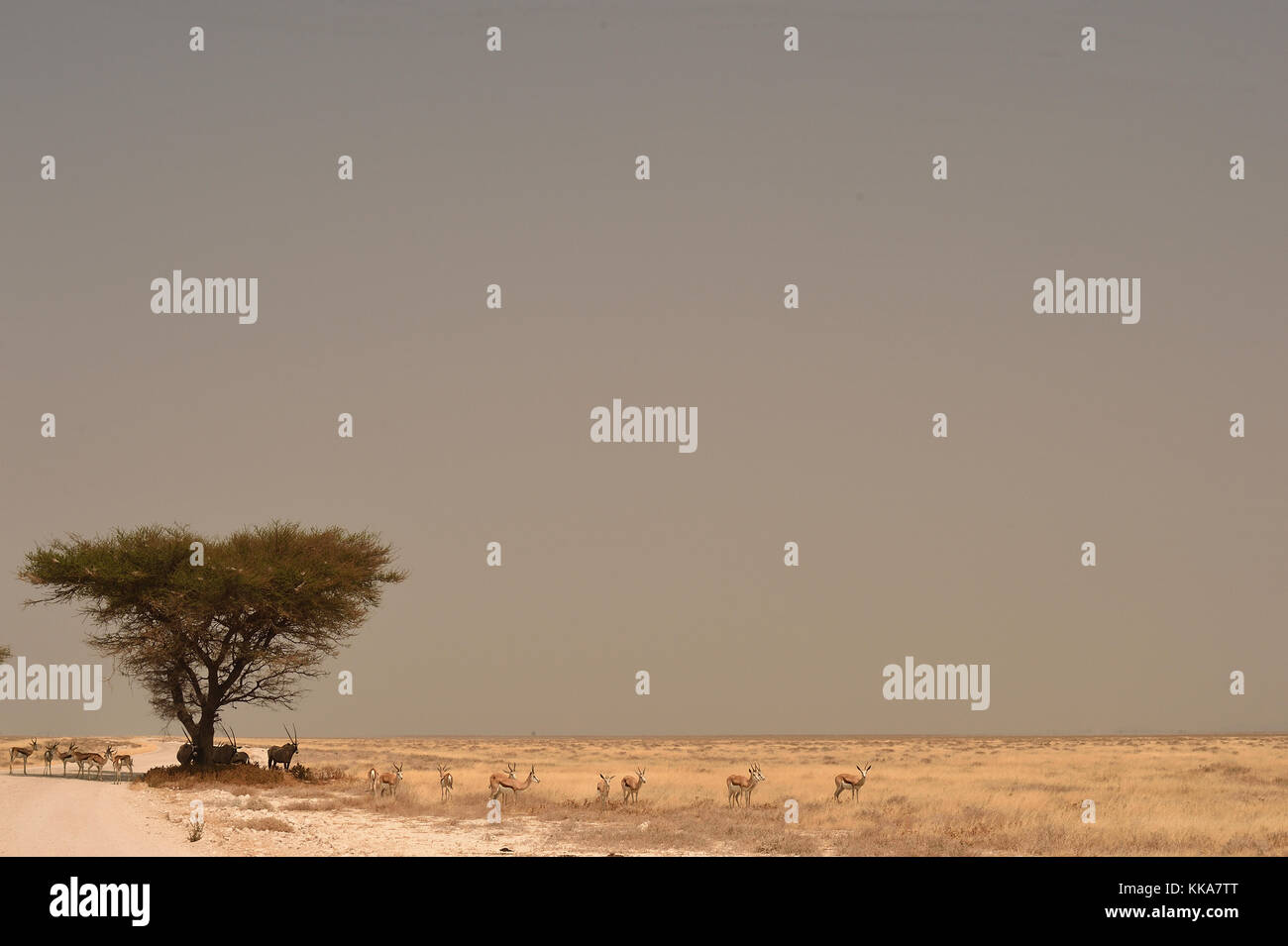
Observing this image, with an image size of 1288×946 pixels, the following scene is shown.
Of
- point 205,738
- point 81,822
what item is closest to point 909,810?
point 81,822

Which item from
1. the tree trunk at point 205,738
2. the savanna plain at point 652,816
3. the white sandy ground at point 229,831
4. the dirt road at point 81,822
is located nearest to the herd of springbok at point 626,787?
the savanna plain at point 652,816

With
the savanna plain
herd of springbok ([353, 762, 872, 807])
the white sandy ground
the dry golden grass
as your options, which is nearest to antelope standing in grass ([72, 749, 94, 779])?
the savanna plain

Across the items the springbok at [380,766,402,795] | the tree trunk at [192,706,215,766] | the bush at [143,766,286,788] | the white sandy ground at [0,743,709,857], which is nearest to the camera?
the white sandy ground at [0,743,709,857]

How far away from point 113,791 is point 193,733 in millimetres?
5834

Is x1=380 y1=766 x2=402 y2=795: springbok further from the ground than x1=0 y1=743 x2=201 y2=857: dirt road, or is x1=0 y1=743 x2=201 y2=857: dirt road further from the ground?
x1=0 y1=743 x2=201 y2=857: dirt road

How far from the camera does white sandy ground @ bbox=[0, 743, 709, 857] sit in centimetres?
2170

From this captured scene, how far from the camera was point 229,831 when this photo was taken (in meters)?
24.7

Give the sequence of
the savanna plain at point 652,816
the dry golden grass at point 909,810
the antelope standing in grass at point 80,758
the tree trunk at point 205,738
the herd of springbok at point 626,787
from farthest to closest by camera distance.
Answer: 1. the antelope standing in grass at point 80,758
2. the tree trunk at point 205,738
3. the herd of springbok at point 626,787
4. the dry golden grass at point 909,810
5. the savanna plain at point 652,816

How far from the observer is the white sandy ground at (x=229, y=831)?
71.2ft

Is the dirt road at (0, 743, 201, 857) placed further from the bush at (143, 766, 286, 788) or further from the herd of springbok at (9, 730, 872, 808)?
the herd of springbok at (9, 730, 872, 808)

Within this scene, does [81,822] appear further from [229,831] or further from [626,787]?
[626,787]

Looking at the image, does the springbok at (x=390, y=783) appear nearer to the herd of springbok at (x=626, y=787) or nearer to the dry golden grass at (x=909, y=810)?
the herd of springbok at (x=626, y=787)
